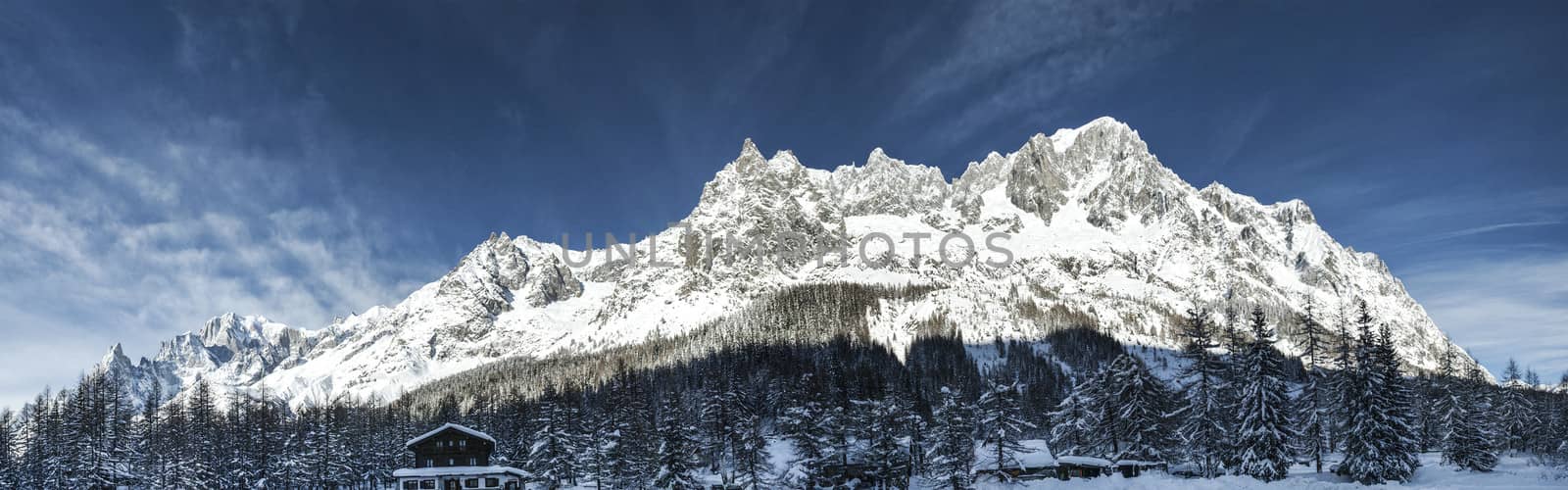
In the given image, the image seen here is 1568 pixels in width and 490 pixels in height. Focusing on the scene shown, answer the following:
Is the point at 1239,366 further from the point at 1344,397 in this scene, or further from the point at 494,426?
the point at 494,426

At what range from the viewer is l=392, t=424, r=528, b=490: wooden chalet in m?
81.9

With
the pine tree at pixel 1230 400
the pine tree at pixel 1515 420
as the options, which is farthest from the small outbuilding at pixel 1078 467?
the pine tree at pixel 1515 420

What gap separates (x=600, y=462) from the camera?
283 ft

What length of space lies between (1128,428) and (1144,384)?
4.06m

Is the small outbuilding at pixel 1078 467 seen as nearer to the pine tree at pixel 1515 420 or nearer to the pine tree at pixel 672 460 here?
the pine tree at pixel 672 460

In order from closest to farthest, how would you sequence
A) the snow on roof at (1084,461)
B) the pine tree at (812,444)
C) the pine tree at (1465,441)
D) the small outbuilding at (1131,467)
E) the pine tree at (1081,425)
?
1. the pine tree at (1465,441)
2. the small outbuilding at (1131,467)
3. the snow on roof at (1084,461)
4. the pine tree at (812,444)
5. the pine tree at (1081,425)

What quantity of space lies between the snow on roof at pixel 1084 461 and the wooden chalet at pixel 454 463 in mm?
51360

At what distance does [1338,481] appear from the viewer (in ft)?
195

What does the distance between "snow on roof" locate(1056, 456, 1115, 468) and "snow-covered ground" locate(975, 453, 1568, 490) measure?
5163mm

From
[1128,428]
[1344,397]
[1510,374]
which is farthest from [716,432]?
[1510,374]

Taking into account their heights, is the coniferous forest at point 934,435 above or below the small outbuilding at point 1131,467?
above

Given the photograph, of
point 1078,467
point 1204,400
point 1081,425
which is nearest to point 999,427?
point 1078,467

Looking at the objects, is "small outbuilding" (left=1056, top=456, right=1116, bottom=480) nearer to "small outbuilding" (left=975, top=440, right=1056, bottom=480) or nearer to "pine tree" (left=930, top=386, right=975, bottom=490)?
"small outbuilding" (left=975, top=440, right=1056, bottom=480)

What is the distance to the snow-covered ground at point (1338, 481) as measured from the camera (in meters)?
50.1
